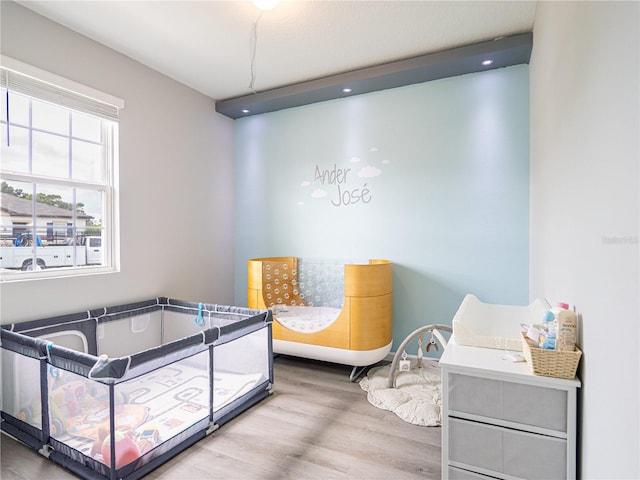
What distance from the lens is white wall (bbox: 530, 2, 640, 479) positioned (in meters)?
0.76

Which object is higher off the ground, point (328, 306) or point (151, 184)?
point (151, 184)

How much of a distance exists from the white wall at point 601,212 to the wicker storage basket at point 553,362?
0.03 meters

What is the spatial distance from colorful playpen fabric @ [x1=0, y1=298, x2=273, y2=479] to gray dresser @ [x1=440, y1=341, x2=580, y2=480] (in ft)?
4.60

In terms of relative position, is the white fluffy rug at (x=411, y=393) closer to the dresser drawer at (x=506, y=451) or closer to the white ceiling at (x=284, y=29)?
the dresser drawer at (x=506, y=451)

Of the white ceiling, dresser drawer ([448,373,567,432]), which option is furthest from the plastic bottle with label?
the white ceiling

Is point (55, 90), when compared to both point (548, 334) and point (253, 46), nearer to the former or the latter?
point (253, 46)

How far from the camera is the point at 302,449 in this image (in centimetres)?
193

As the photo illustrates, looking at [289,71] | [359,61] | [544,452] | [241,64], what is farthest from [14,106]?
[544,452]

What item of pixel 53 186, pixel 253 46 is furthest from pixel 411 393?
pixel 53 186

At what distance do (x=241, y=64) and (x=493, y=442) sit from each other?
3.18 metres

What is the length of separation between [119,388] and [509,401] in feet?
5.65

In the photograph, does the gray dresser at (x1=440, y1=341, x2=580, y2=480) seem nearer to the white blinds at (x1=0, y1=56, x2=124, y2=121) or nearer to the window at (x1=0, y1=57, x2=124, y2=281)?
the window at (x1=0, y1=57, x2=124, y2=281)

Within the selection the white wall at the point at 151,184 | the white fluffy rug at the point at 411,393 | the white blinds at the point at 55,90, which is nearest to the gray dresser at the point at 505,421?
the white fluffy rug at the point at 411,393

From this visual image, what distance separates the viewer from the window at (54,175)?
2285 mm
